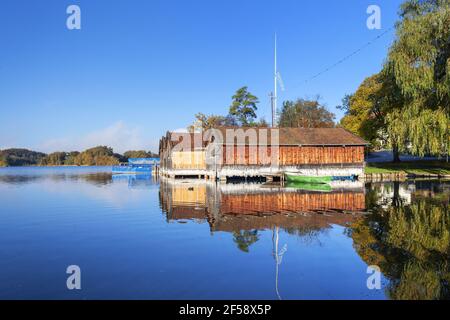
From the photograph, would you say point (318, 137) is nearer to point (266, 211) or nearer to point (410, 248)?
point (266, 211)

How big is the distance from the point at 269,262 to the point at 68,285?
511 cm

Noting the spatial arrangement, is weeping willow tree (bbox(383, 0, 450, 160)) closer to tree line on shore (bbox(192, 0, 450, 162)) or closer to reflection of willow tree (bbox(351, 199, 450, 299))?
tree line on shore (bbox(192, 0, 450, 162))

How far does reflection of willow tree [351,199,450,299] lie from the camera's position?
7504 millimetres

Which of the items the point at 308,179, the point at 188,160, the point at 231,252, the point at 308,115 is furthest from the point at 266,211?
the point at 308,115

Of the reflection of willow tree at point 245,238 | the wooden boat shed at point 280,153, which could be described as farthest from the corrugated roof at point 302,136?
the reflection of willow tree at point 245,238

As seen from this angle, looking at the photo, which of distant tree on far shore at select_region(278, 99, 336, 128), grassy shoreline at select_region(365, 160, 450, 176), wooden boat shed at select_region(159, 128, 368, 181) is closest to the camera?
wooden boat shed at select_region(159, 128, 368, 181)

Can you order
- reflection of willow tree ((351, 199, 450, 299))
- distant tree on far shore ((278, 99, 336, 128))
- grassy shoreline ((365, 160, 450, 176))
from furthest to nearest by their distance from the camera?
distant tree on far shore ((278, 99, 336, 128)) < grassy shoreline ((365, 160, 450, 176)) < reflection of willow tree ((351, 199, 450, 299))

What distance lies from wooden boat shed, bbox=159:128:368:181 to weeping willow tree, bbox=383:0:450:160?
8.71 m

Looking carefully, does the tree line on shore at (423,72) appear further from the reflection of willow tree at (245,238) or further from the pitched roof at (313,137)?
the reflection of willow tree at (245,238)

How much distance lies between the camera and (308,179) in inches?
1468

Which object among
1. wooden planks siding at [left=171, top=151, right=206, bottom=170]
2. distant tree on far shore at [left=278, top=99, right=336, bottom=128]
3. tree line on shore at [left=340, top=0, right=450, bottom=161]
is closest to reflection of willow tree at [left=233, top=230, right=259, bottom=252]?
tree line on shore at [left=340, top=0, right=450, bottom=161]

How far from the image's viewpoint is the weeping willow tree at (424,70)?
31828mm

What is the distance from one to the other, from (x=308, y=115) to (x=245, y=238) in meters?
77.8

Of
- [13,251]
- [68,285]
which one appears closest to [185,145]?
[13,251]
